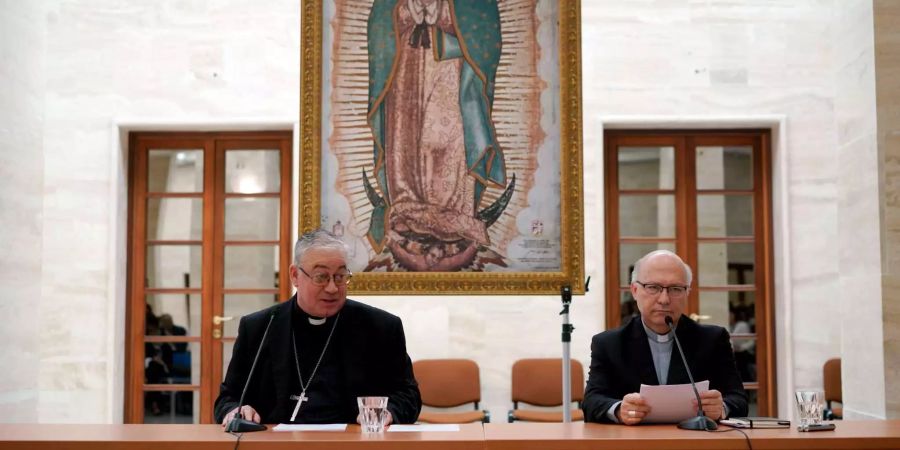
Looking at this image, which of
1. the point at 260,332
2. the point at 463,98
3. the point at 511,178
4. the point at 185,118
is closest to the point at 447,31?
the point at 463,98

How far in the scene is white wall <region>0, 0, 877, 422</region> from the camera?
6.64 meters

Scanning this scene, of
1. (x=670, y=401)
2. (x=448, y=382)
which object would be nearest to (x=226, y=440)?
(x=670, y=401)

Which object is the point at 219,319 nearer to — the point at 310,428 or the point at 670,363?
the point at 310,428

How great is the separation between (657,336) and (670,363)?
134mm

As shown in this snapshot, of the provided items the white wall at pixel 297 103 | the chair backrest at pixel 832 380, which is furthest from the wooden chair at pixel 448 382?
the chair backrest at pixel 832 380

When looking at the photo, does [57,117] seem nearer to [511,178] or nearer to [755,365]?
[511,178]

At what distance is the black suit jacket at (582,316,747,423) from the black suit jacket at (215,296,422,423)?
2.47ft

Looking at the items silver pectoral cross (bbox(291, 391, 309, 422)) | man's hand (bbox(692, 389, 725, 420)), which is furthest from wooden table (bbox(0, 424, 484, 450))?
man's hand (bbox(692, 389, 725, 420))

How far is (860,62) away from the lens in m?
4.56

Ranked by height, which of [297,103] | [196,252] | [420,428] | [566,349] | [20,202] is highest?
[297,103]

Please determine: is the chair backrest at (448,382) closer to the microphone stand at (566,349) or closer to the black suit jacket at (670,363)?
the microphone stand at (566,349)

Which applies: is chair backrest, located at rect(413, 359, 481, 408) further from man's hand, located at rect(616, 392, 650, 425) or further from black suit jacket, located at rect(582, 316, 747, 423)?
man's hand, located at rect(616, 392, 650, 425)

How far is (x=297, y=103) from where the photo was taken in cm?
678

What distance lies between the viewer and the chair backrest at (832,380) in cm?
644
